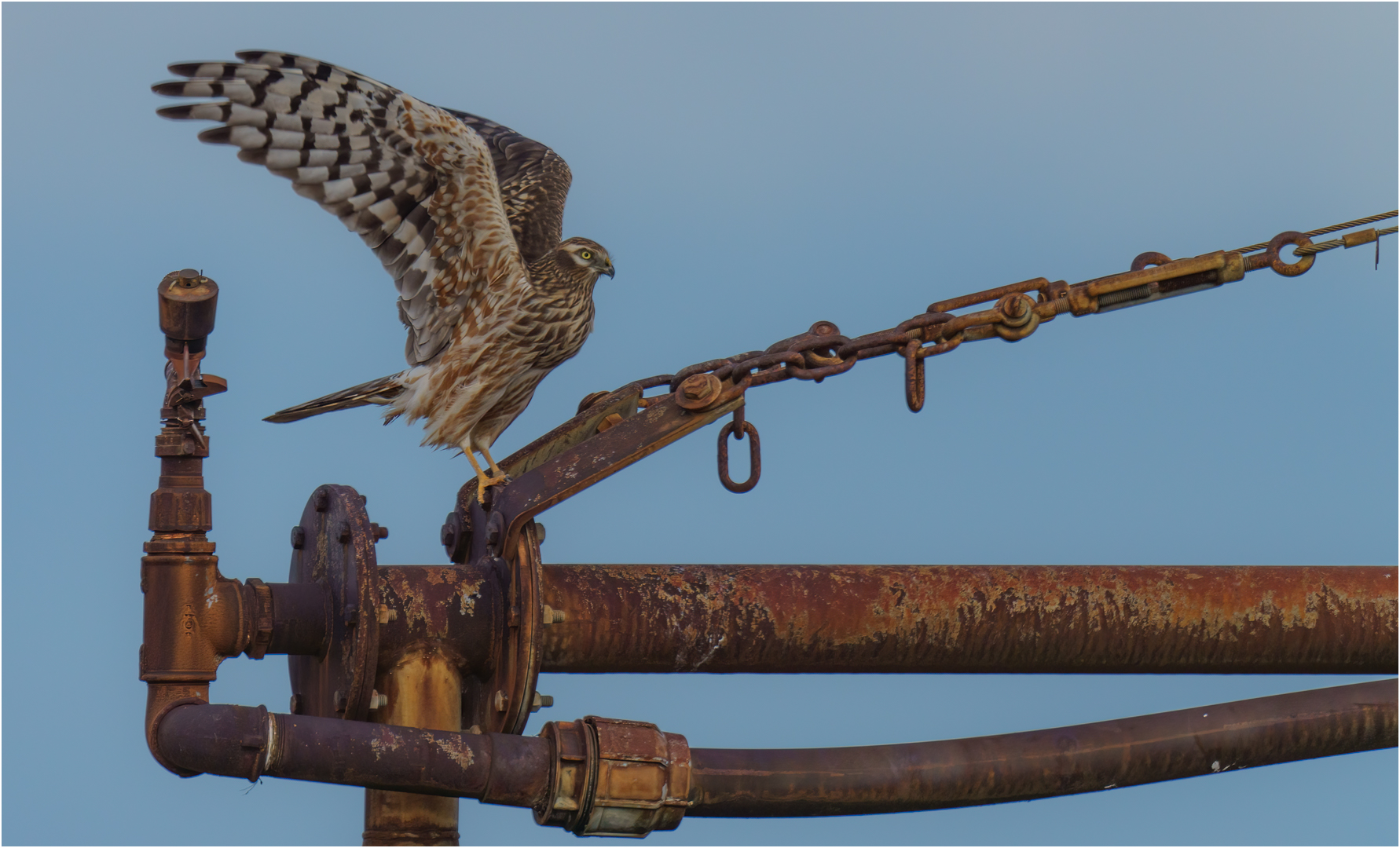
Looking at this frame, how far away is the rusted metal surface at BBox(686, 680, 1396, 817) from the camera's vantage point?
417 cm

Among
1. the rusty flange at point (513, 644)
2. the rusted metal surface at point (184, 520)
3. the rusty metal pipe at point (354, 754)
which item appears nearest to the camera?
the rusty metal pipe at point (354, 754)

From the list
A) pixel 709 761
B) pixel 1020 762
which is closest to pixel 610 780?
pixel 709 761

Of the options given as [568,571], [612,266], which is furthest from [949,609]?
[612,266]

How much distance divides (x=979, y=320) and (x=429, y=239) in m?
2.86

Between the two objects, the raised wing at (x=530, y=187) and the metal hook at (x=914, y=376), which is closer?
the metal hook at (x=914, y=376)

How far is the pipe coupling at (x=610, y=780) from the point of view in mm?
4141

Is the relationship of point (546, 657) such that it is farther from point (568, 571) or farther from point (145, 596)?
point (145, 596)

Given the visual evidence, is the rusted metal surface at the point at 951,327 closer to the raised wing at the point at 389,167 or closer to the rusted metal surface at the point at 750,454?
the rusted metal surface at the point at 750,454

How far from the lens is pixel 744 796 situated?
13.7 ft

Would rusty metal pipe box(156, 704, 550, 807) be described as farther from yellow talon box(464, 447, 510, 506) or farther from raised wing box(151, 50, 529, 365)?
raised wing box(151, 50, 529, 365)

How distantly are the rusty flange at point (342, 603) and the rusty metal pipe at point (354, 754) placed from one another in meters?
0.50

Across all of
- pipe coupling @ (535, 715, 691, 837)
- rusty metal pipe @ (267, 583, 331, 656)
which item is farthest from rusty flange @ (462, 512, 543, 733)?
rusty metal pipe @ (267, 583, 331, 656)

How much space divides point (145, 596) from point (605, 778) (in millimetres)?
1438

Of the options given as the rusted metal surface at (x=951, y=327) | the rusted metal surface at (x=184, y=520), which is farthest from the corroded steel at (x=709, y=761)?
the rusted metal surface at (x=951, y=327)
